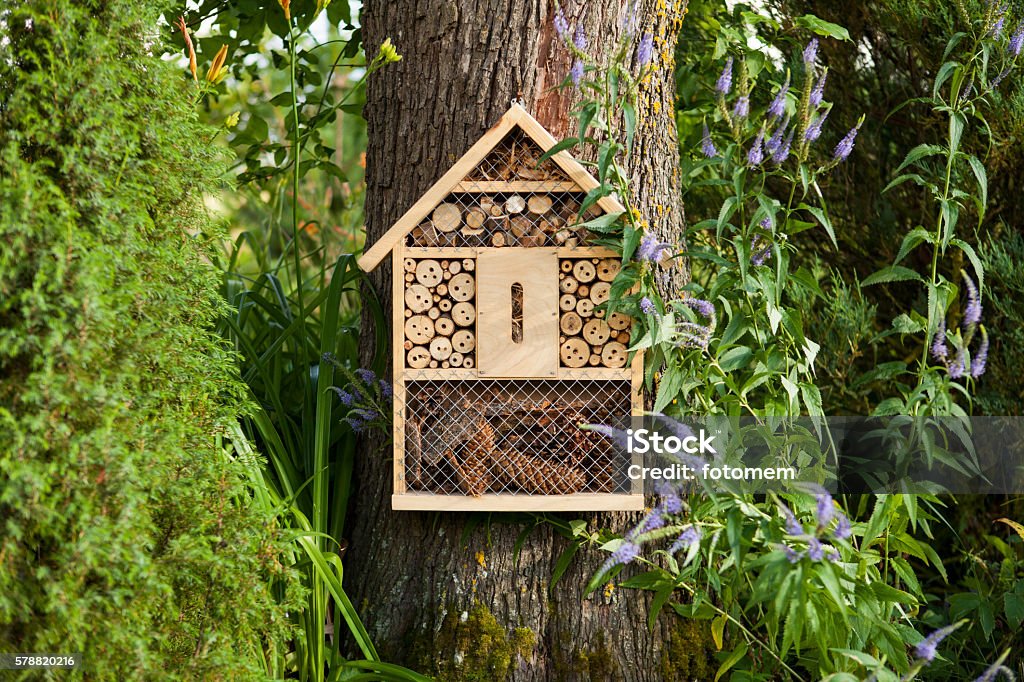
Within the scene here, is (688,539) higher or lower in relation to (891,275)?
lower

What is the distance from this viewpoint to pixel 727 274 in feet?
6.40

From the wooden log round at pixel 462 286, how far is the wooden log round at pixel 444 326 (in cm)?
6

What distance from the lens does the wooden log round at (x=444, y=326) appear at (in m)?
1.98

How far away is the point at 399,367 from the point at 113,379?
0.64 metres

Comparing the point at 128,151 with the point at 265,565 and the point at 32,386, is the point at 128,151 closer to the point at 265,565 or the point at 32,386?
the point at 32,386

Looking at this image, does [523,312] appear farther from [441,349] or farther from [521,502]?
[521,502]

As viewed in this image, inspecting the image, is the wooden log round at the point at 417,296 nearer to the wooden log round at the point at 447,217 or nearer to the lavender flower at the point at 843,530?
the wooden log round at the point at 447,217

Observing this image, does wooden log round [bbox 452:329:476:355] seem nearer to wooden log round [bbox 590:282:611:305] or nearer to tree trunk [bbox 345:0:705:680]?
wooden log round [bbox 590:282:611:305]

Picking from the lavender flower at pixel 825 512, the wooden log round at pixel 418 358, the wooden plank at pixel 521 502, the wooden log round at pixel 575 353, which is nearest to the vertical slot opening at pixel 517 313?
the wooden log round at pixel 575 353

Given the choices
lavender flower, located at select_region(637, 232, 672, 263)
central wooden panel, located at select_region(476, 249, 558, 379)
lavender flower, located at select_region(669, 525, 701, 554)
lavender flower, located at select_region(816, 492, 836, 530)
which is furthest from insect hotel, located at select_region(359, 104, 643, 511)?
lavender flower, located at select_region(816, 492, 836, 530)

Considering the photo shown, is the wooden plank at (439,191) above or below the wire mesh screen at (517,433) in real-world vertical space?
above

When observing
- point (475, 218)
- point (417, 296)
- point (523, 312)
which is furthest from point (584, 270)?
point (417, 296)

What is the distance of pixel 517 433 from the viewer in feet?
6.63

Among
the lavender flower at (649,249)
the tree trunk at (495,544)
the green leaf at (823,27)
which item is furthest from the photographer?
the green leaf at (823,27)
